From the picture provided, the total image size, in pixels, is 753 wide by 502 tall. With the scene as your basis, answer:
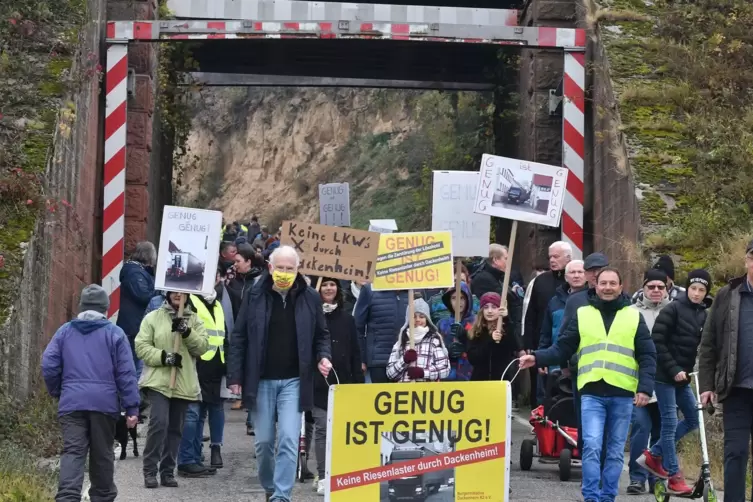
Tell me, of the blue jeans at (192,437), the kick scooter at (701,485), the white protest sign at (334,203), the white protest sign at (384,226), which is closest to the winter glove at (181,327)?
the blue jeans at (192,437)

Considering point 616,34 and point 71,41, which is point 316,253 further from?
point 616,34

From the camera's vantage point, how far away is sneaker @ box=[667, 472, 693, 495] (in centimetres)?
1180

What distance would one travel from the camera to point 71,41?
17500mm

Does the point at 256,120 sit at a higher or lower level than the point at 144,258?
higher

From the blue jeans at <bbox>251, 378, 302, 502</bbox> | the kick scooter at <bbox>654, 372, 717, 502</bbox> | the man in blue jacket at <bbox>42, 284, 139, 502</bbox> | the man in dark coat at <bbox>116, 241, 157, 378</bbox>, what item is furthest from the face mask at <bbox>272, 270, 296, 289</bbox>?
the man in dark coat at <bbox>116, 241, 157, 378</bbox>

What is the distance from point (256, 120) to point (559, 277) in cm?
5363

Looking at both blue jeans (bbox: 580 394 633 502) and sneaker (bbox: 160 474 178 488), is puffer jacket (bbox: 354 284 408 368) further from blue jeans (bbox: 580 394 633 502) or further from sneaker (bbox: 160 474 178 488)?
blue jeans (bbox: 580 394 633 502)

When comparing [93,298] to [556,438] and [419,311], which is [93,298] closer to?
[419,311]

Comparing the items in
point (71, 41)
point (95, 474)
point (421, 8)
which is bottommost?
point (95, 474)

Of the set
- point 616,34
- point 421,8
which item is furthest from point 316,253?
point 421,8

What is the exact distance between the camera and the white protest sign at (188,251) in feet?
40.6

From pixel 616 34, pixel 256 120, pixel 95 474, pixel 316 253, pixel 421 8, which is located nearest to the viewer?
pixel 95 474

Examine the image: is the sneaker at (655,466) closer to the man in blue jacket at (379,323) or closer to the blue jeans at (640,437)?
the blue jeans at (640,437)

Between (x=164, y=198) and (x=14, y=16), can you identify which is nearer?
(x=14, y=16)
